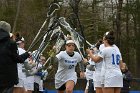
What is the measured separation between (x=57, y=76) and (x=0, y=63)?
4.13 metres

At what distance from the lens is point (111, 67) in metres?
12.1

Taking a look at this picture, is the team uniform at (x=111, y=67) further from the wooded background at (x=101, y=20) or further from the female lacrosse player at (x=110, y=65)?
the wooded background at (x=101, y=20)

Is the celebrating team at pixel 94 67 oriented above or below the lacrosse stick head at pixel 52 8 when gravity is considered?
below

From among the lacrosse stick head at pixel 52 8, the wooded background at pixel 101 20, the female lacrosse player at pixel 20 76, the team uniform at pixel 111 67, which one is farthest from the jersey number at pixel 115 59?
the wooded background at pixel 101 20

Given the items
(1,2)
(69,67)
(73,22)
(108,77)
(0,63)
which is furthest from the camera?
(1,2)

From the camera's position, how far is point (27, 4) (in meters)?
35.9

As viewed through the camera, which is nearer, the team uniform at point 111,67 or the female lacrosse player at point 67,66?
the team uniform at point 111,67

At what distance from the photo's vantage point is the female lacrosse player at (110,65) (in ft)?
39.1

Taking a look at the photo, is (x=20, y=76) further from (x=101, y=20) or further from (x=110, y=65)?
(x=101, y=20)

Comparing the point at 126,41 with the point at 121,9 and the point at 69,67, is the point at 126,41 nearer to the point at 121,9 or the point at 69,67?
the point at 121,9

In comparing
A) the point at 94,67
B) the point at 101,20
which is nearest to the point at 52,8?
the point at 94,67

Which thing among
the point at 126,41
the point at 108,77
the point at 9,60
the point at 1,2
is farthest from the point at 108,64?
the point at 1,2

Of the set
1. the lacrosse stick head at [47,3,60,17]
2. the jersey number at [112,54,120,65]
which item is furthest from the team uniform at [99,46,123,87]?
the lacrosse stick head at [47,3,60,17]

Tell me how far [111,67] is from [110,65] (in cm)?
5
